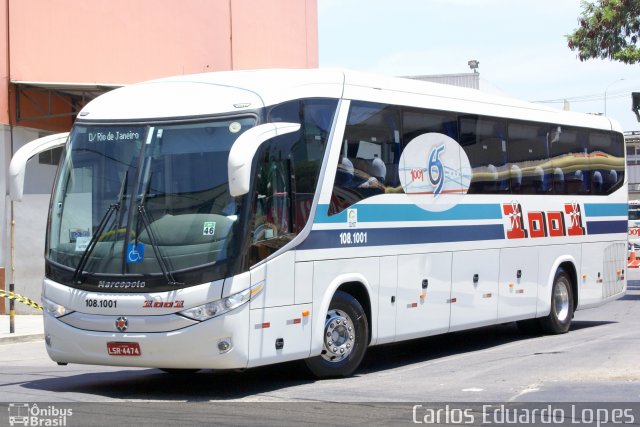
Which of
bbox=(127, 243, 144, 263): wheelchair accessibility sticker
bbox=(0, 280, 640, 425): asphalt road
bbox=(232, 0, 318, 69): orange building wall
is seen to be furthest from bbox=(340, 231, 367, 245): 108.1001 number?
bbox=(232, 0, 318, 69): orange building wall

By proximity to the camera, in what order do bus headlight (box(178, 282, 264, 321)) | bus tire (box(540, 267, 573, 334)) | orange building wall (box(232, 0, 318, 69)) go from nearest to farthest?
bus headlight (box(178, 282, 264, 321)) < bus tire (box(540, 267, 573, 334)) < orange building wall (box(232, 0, 318, 69))

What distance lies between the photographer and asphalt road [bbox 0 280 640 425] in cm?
1070

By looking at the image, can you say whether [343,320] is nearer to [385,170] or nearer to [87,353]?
[385,170]

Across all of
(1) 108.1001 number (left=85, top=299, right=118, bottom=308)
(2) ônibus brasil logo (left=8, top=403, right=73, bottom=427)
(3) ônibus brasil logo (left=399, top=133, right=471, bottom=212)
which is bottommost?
(2) ônibus brasil logo (left=8, top=403, right=73, bottom=427)

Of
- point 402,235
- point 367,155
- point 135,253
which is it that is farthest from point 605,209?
point 135,253

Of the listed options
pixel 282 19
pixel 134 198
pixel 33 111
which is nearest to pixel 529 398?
pixel 134 198

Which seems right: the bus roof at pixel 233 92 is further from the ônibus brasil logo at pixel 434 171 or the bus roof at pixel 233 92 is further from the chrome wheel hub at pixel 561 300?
the chrome wheel hub at pixel 561 300

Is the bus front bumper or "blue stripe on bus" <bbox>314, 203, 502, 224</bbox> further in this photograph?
"blue stripe on bus" <bbox>314, 203, 502, 224</bbox>

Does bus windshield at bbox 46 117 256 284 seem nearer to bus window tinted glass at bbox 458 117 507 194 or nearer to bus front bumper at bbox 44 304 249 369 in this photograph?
bus front bumper at bbox 44 304 249 369

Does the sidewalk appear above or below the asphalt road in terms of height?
below

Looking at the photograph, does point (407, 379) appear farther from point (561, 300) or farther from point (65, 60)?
point (65, 60)

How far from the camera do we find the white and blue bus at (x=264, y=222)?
416 inches

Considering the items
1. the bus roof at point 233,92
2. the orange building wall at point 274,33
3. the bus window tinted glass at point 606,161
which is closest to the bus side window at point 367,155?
the bus roof at point 233,92

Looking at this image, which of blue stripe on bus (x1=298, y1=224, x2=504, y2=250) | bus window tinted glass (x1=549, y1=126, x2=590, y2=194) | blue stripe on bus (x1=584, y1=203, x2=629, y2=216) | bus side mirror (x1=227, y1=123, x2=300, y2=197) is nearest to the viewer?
bus side mirror (x1=227, y1=123, x2=300, y2=197)
